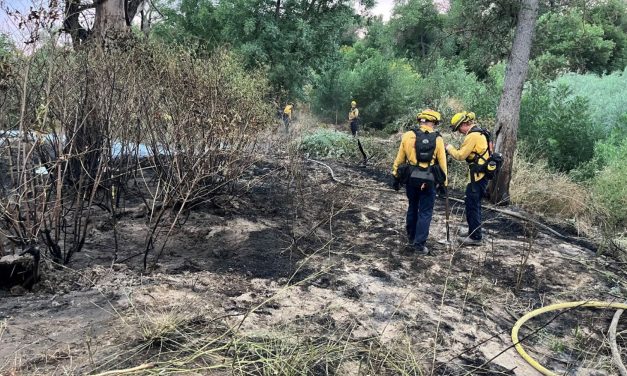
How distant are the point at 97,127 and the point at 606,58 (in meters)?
32.4

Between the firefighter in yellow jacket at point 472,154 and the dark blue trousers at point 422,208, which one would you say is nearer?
the dark blue trousers at point 422,208

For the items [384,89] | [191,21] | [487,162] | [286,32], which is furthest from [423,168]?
[384,89]

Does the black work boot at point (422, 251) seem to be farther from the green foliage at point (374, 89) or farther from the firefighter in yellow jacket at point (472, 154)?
the green foliage at point (374, 89)

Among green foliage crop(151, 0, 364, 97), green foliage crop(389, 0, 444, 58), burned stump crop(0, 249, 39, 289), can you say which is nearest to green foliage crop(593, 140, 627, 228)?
burned stump crop(0, 249, 39, 289)

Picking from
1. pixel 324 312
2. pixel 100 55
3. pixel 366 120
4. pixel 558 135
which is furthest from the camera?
pixel 366 120

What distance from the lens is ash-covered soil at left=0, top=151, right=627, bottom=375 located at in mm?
3131

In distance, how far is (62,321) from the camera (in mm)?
Answer: 3500

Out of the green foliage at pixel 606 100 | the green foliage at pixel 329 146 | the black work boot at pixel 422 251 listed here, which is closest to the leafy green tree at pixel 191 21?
the green foliage at pixel 329 146

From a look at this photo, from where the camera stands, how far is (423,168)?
19.1ft

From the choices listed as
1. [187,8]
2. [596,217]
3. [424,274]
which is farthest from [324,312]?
[187,8]

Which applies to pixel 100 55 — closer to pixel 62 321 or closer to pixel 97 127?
pixel 97 127

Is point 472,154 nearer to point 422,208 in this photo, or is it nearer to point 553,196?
point 422,208

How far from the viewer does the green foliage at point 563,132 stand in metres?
10.8

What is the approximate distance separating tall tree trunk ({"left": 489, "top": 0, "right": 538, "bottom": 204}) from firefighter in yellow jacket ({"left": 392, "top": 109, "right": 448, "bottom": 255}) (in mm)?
3340
